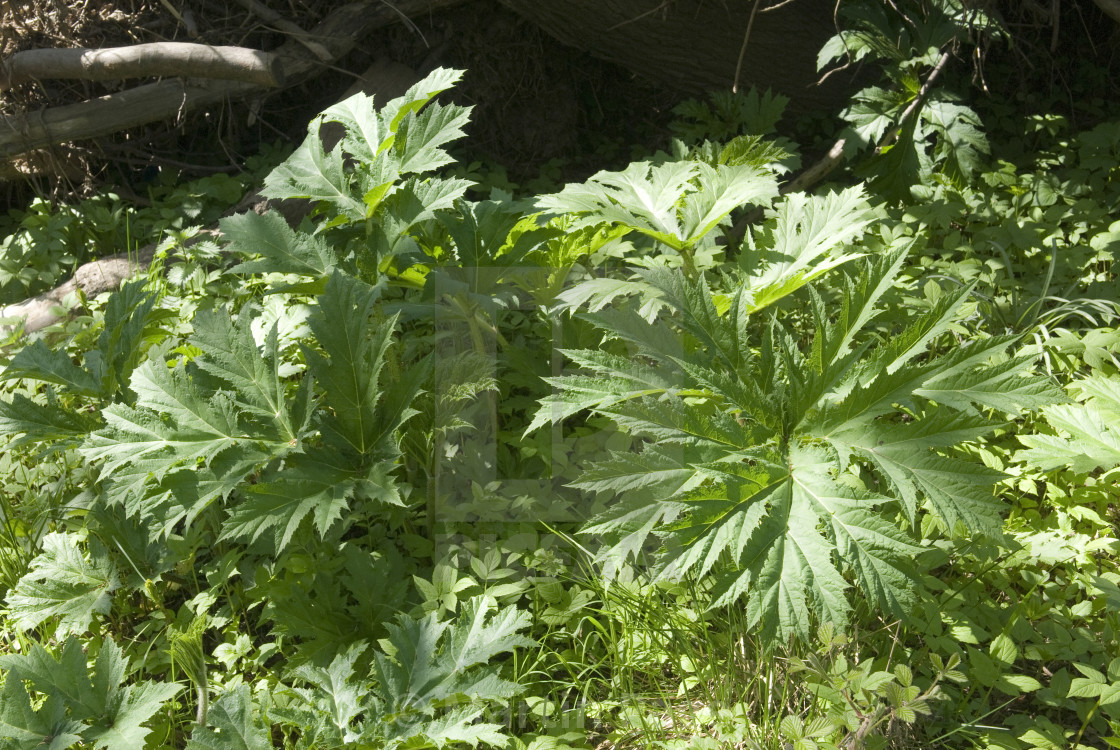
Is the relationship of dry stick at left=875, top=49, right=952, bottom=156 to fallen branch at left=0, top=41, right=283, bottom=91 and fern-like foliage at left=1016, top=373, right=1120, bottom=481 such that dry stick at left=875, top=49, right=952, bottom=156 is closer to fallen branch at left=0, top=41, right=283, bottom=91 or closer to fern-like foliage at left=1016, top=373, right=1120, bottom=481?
fern-like foliage at left=1016, top=373, right=1120, bottom=481

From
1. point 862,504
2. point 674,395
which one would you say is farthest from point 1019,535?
point 674,395

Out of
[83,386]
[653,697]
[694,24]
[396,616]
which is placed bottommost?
[653,697]

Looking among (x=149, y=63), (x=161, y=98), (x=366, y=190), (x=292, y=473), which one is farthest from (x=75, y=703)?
(x=161, y=98)

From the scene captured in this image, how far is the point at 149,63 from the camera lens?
3617mm

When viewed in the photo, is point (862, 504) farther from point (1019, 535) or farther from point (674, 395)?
point (1019, 535)

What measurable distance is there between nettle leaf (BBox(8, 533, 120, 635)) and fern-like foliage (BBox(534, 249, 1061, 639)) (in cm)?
119

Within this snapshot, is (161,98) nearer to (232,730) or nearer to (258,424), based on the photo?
(258,424)

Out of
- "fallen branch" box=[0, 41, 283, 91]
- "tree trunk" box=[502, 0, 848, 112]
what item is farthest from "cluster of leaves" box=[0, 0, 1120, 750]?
"fallen branch" box=[0, 41, 283, 91]

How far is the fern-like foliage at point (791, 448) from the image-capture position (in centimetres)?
163

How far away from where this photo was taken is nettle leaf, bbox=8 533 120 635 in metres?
2.10

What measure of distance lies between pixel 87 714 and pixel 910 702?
5.39 feet

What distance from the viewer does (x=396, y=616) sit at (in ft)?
6.31

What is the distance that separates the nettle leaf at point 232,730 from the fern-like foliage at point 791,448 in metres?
0.79

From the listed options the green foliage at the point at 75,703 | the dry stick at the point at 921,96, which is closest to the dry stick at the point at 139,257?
the green foliage at the point at 75,703
